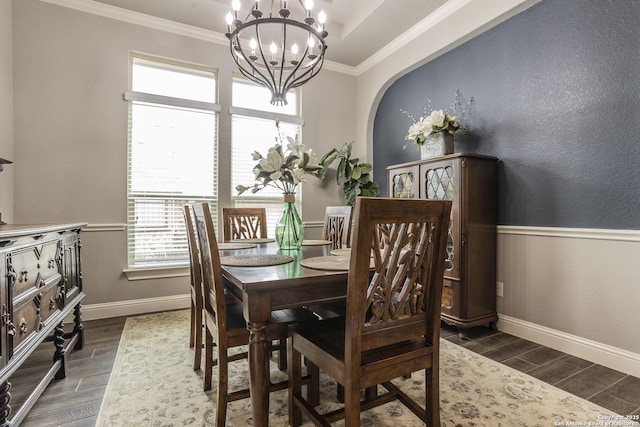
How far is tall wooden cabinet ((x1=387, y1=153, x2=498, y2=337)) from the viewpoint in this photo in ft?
8.61

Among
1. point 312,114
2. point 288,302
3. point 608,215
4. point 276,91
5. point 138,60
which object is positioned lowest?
point 288,302

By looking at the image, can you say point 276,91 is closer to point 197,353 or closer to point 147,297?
point 197,353

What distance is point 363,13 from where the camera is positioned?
11.1 feet

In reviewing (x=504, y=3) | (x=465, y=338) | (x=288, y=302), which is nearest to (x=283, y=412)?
(x=288, y=302)

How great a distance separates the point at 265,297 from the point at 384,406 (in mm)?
978

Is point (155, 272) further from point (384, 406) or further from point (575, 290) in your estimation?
point (575, 290)

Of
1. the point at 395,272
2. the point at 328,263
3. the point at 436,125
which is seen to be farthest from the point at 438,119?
the point at 395,272

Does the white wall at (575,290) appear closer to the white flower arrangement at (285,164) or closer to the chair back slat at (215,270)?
the white flower arrangement at (285,164)

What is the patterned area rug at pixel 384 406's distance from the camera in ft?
5.21

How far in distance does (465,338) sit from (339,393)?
1.40 meters

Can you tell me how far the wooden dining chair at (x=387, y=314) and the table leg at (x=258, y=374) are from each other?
17cm

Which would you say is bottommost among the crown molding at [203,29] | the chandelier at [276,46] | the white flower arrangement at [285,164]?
the white flower arrangement at [285,164]

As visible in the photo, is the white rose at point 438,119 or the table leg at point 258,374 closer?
the table leg at point 258,374

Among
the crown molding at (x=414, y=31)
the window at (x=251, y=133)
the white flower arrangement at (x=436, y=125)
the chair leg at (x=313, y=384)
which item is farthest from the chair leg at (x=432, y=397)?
the crown molding at (x=414, y=31)
